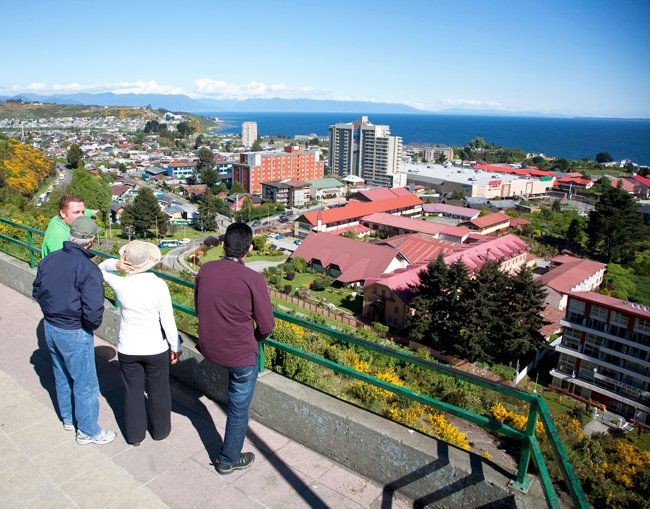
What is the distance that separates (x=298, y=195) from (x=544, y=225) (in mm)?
25078

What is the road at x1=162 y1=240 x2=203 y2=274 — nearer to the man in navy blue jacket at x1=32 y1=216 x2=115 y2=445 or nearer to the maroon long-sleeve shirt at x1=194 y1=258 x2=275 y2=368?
the man in navy blue jacket at x1=32 y1=216 x2=115 y2=445

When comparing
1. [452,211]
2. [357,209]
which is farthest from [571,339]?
[452,211]

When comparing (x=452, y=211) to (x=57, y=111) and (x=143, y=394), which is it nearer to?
(x=143, y=394)

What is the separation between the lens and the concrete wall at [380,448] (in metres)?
2.35

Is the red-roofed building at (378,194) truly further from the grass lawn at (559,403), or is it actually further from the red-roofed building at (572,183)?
the grass lawn at (559,403)

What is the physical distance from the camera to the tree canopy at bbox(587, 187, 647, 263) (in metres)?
34.9

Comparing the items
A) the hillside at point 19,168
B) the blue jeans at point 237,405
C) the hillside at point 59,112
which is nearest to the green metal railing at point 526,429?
the blue jeans at point 237,405

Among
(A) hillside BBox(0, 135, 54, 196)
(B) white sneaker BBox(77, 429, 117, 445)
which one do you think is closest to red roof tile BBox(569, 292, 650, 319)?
(B) white sneaker BBox(77, 429, 117, 445)

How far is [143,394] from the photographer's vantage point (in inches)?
112

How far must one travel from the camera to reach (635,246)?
3553 centimetres

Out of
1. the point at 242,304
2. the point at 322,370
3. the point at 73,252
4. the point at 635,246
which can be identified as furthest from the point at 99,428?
the point at 635,246

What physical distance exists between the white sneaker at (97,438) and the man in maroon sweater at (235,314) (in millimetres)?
843

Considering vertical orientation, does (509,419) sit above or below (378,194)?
above

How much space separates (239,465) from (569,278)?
28628 mm
